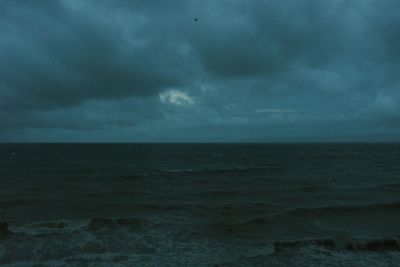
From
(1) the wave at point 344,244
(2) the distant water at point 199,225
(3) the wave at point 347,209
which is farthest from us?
(3) the wave at point 347,209

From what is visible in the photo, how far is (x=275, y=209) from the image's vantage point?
2014cm

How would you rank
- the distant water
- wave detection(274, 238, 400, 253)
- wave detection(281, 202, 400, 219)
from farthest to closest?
wave detection(281, 202, 400, 219) < wave detection(274, 238, 400, 253) < the distant water

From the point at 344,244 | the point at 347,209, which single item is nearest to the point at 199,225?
the point at 344,244

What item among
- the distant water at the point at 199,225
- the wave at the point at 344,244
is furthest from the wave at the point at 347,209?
the wave at the point at 344,244

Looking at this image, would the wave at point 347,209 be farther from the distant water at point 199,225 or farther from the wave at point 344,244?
the wave at point 344,244

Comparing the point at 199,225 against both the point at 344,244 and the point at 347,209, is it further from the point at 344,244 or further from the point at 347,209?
the point at 347,209

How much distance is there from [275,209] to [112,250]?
38.5ft

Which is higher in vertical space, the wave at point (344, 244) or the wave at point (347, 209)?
the wave at point (344, 244)

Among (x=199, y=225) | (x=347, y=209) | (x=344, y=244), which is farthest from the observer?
(x=347, y=209)

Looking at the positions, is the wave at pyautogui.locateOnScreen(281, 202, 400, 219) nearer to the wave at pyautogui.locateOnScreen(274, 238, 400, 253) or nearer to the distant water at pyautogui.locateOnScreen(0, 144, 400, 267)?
the distant water at pyautogui.locateOnScreen(0, 144, 400, 267)

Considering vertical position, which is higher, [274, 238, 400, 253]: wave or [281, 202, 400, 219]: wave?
[274, 238, 400, 253]: wave

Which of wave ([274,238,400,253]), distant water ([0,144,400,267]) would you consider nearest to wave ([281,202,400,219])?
distant water ([0,144,400,267])

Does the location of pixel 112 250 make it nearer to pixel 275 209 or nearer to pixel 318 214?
pixel 275 209

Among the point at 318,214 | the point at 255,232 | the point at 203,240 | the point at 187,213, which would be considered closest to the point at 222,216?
the point at 187,213
